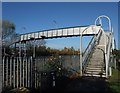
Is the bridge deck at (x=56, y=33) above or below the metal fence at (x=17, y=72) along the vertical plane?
above

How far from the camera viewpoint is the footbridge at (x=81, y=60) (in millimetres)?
5941

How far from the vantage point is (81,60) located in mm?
11945

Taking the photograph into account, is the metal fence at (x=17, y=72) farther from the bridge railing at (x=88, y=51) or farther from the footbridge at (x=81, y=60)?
the bridge railing at (x=88, y=51)

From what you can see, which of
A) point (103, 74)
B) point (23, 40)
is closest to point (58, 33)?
point (23, 40)

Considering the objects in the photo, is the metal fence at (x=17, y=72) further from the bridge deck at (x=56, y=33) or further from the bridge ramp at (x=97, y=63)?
the bridge deck at (x=56, y=33)

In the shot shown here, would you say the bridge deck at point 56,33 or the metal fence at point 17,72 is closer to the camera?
the metal fence at point 17,72

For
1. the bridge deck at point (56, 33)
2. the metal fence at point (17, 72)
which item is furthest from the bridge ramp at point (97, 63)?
the bridge deck at point (56, 33)

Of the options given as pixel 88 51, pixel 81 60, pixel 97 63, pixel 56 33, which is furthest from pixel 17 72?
pixel 56 33

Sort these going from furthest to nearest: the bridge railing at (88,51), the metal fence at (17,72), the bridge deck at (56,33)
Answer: the bridge deck at (56,33), the bridge railing at (88,51), the metal fence at (17,72)

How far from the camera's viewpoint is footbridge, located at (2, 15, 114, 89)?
5.94 meters

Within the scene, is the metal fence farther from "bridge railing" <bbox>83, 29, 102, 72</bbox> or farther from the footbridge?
"bridge railing" <bbox>83, 29, 102, 72</bbox>

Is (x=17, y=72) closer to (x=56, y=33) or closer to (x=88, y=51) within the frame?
(x=88, y=51)

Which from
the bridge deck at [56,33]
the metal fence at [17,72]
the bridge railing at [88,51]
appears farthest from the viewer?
the bridge deck at [56,33]

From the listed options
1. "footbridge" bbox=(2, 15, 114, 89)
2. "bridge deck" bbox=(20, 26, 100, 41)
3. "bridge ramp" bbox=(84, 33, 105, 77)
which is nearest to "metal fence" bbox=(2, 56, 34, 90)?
"footbridge" bbox=(2, 15, 114, 89)
